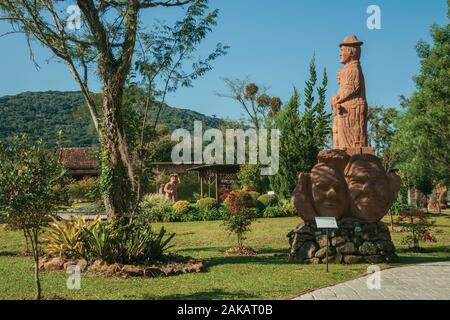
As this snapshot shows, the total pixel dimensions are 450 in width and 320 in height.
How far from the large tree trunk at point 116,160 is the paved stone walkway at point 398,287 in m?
5.11

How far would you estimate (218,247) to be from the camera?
1536 centimetres

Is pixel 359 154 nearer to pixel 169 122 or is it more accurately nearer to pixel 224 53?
pixel 224 53

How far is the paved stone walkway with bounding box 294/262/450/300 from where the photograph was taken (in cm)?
754

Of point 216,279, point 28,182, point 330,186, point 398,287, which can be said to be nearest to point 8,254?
point 216,279

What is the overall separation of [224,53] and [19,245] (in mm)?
8996

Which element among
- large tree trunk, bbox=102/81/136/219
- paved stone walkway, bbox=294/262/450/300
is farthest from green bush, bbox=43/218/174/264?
paved stone walkway, bbox=294/262/450/300

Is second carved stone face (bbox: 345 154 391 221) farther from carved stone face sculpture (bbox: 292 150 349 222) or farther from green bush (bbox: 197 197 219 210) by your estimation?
green bush (bbox: 197 197 219 210)

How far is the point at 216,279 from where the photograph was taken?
9508 mm

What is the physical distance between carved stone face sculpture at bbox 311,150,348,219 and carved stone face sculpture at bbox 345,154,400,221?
0.73ft

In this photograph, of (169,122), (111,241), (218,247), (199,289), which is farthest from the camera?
(169,122)

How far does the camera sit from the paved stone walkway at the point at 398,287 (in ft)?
24.7
